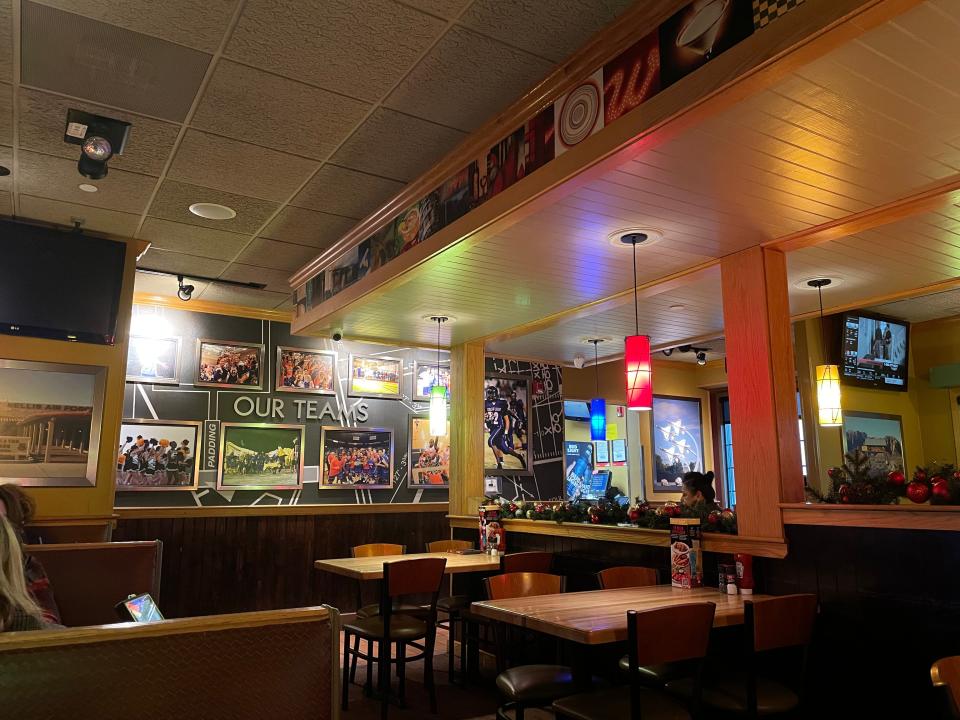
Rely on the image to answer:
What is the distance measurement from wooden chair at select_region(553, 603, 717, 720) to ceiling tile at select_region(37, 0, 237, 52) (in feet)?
9.26

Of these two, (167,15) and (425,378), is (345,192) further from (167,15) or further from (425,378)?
(425,378)

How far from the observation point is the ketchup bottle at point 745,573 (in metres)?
3.45

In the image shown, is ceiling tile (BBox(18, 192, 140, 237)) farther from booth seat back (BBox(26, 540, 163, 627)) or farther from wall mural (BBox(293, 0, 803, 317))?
booth seat back (BBox(26, 540, 163, 627))

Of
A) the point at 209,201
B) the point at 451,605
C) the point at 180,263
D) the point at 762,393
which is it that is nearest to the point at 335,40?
the point at 209,201

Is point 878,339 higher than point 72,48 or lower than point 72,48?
lower

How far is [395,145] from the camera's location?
12.4ft

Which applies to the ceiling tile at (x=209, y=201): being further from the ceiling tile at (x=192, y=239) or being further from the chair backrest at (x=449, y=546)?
the chair backrest at (x=449, y=546)

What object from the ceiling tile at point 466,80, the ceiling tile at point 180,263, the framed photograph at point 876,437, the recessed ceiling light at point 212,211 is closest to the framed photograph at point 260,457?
the ceiling tile at point 180,263

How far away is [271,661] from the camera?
1761 millimetres

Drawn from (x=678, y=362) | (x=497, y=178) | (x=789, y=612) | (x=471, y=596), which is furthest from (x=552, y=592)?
(x=678, y=362)

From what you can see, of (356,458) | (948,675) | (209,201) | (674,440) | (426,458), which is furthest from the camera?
(674,440)

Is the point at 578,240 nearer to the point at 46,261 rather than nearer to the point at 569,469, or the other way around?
the point at 46,261

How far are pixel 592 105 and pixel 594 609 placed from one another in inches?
85.6

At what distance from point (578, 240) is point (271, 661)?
266cm
